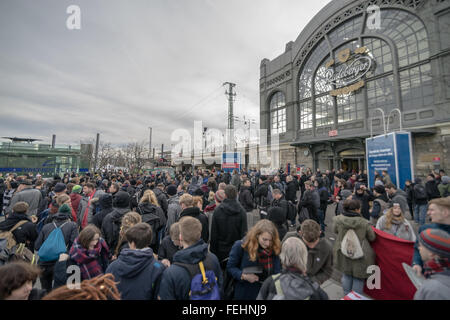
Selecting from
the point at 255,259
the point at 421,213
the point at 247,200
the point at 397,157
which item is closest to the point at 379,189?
the point at 421,213

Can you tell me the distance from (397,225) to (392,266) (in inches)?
29.6

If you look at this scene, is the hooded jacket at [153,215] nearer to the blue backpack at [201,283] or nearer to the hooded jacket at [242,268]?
the hooded jacket at [242,268]

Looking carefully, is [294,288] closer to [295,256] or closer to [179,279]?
[295,256]

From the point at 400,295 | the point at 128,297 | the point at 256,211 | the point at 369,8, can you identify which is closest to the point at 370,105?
the point at 369,8

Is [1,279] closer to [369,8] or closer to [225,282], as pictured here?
[225,282]

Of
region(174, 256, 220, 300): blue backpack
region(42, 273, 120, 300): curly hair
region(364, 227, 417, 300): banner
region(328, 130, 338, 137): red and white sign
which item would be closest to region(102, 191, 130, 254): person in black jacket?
region(42, 273, 120, 300): curly hair

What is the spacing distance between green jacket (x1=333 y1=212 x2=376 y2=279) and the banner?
0.49 feet

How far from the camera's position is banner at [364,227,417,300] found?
8.87 ft

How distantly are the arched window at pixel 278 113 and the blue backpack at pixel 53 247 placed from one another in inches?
917

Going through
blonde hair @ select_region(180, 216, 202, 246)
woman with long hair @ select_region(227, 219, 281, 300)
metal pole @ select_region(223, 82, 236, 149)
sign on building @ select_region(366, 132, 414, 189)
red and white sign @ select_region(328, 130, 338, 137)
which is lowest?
woman with long hair @ select_region(227, 219, 281, 300)

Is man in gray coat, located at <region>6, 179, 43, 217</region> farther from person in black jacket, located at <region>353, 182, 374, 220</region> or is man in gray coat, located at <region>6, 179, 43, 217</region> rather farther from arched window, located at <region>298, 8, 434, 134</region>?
arched window, located at <region>298, 8, 434, 134</region>

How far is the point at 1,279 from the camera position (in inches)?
50.5

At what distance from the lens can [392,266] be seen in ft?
9.09

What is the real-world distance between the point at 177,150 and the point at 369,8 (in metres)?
39.8
